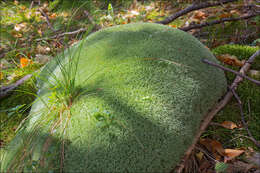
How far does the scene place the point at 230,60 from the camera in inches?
76.3

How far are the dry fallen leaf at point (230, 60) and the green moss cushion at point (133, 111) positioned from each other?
19.0 inches

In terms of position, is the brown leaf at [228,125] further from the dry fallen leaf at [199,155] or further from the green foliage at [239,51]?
the green foliage at [239,51]

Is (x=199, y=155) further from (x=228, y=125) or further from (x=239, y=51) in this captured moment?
(x=239, y=51)

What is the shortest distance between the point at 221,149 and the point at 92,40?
58.3 inches

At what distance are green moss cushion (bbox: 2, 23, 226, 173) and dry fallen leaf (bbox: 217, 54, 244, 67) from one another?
482 mm

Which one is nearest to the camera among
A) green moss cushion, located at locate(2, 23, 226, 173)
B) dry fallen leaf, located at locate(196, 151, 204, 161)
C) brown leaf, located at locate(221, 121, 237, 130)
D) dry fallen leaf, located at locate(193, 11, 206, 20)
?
green moss cushion, located at locate(2, 23, 226, 173)

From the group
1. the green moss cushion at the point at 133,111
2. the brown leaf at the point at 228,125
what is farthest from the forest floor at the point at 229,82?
the green moss cushion at the point at 133,111

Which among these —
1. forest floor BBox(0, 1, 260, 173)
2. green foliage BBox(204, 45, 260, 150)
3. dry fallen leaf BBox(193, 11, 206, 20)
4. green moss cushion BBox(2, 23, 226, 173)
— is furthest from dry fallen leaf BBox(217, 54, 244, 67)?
dry fallen leaf BBox(193, 11, 206, 20)

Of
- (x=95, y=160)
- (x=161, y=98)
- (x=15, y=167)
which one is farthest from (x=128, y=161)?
(x=15, y=167)

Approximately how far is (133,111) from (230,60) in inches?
53.4

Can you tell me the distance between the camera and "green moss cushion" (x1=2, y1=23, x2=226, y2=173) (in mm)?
1062

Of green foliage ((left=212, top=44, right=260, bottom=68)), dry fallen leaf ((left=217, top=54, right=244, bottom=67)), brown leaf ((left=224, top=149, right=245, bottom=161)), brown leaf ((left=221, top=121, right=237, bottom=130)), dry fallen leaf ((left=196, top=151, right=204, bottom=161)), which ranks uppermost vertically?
green foliage ((left=212, top=44, right=260, bottom=68))

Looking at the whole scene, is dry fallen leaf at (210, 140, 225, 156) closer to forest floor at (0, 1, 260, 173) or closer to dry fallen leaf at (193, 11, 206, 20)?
forest floor at (0, 1, 260, 173)

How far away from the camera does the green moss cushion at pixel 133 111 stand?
1062 mm
